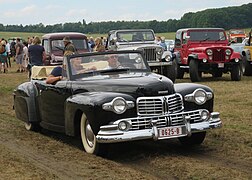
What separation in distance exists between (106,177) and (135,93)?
58.8 inches

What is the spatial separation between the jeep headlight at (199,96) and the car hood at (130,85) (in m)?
0.29

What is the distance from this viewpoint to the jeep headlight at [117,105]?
6934 millimetres

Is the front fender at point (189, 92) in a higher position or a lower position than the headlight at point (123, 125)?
higher

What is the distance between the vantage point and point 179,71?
2103 cm

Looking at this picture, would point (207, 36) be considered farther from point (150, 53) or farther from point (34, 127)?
point (34, 127)

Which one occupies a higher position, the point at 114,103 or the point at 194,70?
the point at 114,103

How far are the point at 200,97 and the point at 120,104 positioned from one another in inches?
52.4

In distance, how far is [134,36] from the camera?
20.2 m

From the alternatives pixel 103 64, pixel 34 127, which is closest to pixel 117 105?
pixel 103 64

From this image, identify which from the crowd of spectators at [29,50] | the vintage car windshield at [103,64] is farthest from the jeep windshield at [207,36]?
the vintage car windshield at [103,64]

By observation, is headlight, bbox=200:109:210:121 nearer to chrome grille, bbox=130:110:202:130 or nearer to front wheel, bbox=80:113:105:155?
chrome grille, bbox=130:110:202:130

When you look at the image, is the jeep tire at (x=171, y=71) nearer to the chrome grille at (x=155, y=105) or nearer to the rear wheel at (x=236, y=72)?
the rear wheel at (x=236, y=72)

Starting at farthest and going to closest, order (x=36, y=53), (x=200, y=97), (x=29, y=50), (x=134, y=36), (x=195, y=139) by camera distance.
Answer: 1. (x=134, y=36)
2. (x=29, y=50)
3. (x=36, y=53)
4. (x=195, y=139)
5. (x=200, y=97)

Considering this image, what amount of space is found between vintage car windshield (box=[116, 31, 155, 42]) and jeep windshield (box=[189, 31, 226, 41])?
4.88 feet
